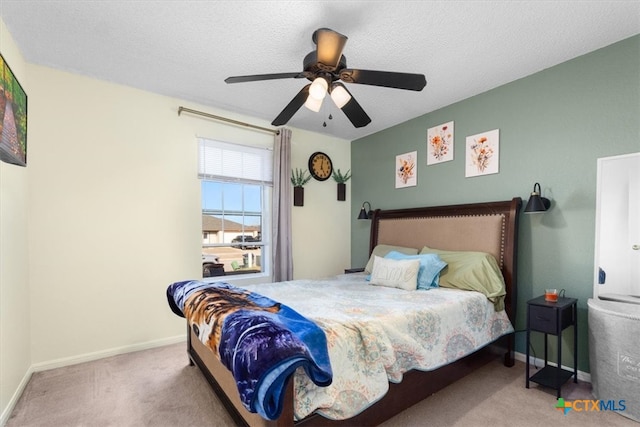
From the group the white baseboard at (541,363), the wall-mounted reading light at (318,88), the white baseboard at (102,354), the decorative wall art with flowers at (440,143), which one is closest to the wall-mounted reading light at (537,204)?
the decorative wall art with flowers at (440,143)

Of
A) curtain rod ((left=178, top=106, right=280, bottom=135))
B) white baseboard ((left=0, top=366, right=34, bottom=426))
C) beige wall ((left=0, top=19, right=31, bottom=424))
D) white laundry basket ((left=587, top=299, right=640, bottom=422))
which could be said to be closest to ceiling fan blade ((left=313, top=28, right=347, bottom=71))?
curtain rod ((left=178, top=106, right=280, bottom=135))

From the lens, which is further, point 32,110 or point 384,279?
point 384,279

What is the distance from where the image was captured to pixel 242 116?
3.87m

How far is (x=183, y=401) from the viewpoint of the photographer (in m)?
2.16

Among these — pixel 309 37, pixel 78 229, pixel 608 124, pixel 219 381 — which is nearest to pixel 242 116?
pixel 309 37

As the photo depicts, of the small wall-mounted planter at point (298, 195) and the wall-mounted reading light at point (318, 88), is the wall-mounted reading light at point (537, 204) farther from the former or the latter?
the small wall-mounted planter at point (298, 195)

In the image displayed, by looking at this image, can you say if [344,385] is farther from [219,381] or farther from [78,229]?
[78,229]

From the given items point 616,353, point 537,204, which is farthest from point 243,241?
point 616,353

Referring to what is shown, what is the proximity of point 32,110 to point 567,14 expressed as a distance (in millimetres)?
4317

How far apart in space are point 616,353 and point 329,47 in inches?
109

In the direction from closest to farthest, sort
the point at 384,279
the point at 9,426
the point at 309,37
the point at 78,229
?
the point at 9,426
the point at 309,37
the point at 78,229
the point at 384,279

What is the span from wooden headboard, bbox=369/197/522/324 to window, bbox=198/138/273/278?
1.70 m

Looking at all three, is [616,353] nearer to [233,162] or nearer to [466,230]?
[466,230]

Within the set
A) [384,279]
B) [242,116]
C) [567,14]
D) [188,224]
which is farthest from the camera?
[242,116]
